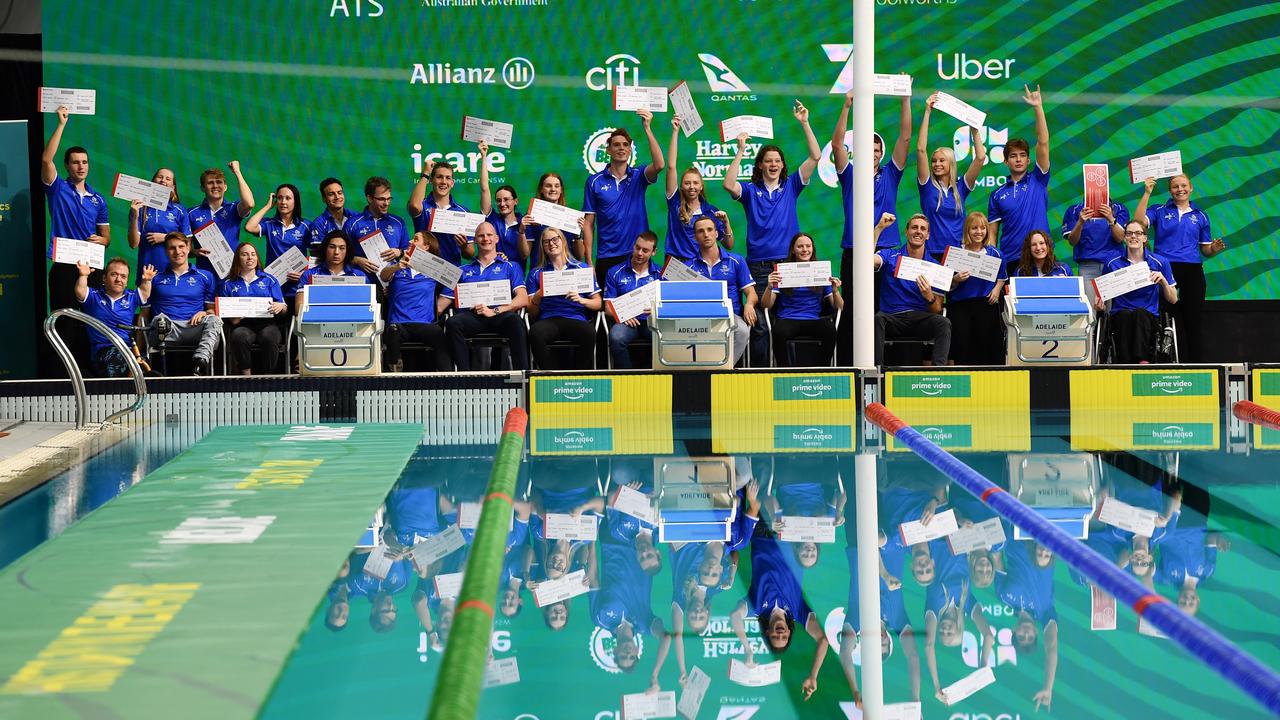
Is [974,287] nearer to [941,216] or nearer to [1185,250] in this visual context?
[941,216]

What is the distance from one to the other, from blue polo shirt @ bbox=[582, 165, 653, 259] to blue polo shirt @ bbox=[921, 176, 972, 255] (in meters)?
2.14

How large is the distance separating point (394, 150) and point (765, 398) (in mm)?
4369

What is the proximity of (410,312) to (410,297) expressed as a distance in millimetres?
110

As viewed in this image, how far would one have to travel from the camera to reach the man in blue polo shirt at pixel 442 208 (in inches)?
381

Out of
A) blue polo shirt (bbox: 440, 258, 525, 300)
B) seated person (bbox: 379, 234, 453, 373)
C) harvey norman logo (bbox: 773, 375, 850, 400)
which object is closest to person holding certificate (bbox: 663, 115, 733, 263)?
blue polo shirt (bbox: 440, 258, 525, 300)

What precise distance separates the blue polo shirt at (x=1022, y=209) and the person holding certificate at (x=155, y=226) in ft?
20.6

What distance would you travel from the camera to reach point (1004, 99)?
36.1ft

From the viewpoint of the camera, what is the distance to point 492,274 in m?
9.36

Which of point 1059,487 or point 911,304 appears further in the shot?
point 911,304

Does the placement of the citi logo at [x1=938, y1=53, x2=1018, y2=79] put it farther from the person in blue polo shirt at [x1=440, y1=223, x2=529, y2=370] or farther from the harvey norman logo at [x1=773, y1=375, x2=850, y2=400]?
the person in blue polo shirt at [x1=440, y1=223, x2=529, y2=370]

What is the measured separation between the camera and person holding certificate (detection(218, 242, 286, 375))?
29.5 feet

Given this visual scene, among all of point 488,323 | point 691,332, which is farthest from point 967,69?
point 488,323

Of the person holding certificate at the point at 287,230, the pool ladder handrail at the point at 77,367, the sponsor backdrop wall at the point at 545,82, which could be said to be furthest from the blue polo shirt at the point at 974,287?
the pool ladder handrail at the point at 77,367

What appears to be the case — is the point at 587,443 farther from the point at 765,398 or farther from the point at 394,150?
the point at 394,150
